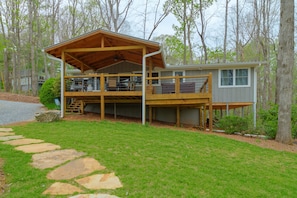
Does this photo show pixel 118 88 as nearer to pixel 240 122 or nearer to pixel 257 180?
pixel 240 122

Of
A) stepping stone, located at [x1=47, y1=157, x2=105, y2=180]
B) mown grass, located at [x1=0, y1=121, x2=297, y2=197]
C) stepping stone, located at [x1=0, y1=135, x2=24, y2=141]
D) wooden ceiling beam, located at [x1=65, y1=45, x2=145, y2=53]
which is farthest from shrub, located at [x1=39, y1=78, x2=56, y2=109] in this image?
stepping stone, located at [x1=47, y1=157, x2=105, y2=180]

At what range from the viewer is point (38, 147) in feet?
17.8

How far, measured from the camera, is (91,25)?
2500cm

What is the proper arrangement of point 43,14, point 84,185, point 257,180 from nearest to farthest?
point 84,185, point 257,180, point 43,14

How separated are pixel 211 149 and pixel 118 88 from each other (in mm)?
5449

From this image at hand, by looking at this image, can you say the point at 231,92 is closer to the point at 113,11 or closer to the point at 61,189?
the point at 61,189

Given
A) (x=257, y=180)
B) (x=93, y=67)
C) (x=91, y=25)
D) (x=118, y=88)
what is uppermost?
(x=91, y=25)

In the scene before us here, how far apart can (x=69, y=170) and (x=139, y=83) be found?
8797 mm

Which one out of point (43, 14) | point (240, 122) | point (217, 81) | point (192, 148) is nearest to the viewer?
point (192, 148)

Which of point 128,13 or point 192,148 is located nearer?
point 192,148

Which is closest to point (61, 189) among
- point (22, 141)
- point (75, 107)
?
point (22, 141)

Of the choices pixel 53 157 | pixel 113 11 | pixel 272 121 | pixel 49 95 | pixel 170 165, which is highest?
pixel 113 11

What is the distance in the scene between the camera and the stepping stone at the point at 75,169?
3.83 meters

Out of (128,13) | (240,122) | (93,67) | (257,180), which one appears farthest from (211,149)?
(128,13)
